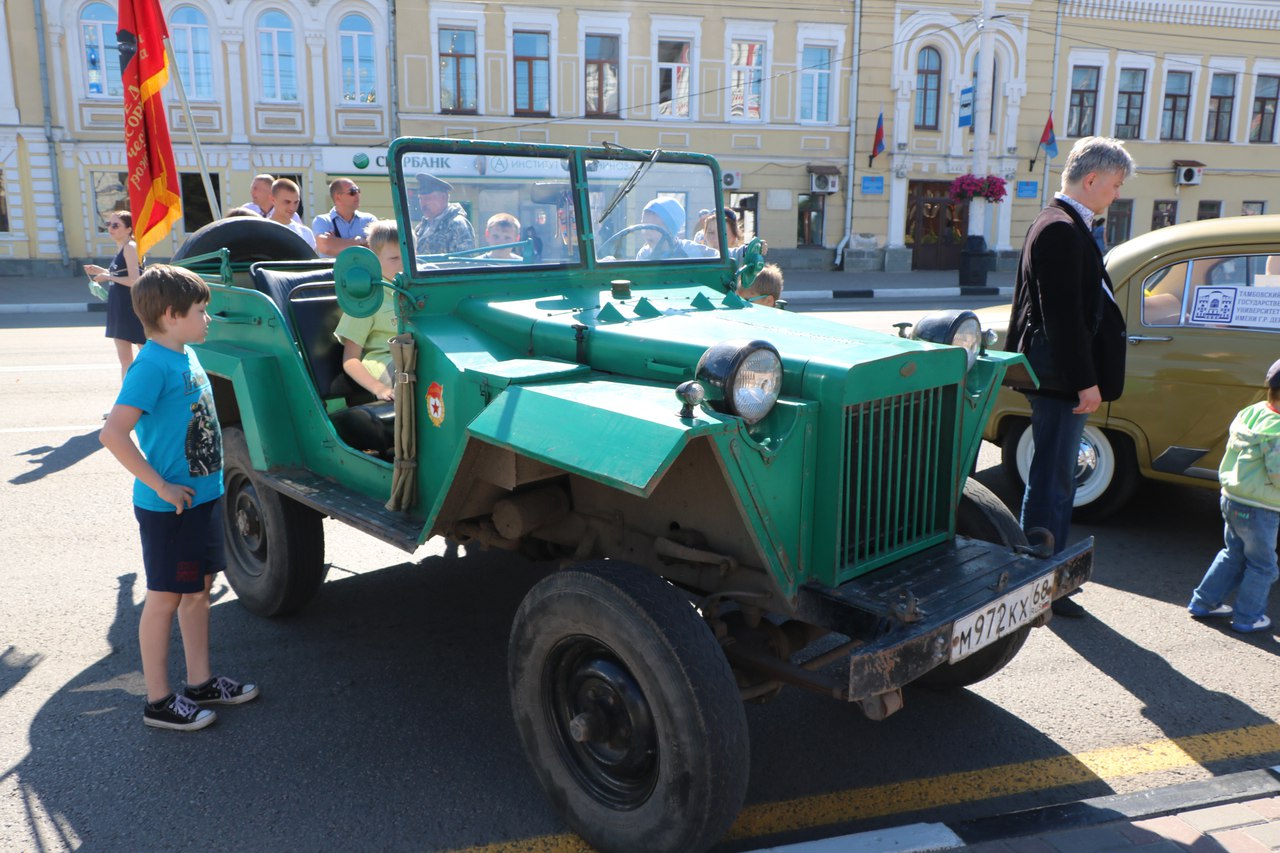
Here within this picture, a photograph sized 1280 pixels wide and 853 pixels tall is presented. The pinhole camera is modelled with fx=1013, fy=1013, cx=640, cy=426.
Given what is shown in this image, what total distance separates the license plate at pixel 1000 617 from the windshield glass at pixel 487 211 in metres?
2.18

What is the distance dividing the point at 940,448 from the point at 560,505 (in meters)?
1.31

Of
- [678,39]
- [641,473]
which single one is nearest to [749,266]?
[641,473]

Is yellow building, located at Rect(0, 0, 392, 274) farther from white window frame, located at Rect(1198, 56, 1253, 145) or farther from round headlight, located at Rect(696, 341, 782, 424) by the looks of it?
white window frame, located at Rect(1198, 56, 1253, 145)

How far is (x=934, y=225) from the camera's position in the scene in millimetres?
26953

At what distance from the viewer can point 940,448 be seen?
11.1 feet

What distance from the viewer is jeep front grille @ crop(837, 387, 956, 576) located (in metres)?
3.07

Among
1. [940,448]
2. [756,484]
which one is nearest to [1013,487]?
[940,448]

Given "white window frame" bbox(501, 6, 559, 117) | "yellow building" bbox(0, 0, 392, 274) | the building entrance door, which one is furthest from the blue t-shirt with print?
the building entrance door

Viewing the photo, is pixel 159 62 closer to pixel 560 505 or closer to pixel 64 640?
pixel 64 640

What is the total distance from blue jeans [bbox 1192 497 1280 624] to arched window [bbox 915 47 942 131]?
77.1 feet

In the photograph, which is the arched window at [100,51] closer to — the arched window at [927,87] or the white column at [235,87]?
the white column at [235,87]

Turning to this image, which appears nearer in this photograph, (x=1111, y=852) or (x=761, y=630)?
(x=1111, y=852)

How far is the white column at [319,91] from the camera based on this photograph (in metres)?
22.1

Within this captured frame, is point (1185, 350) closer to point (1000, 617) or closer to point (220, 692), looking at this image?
point (1000, 617)
